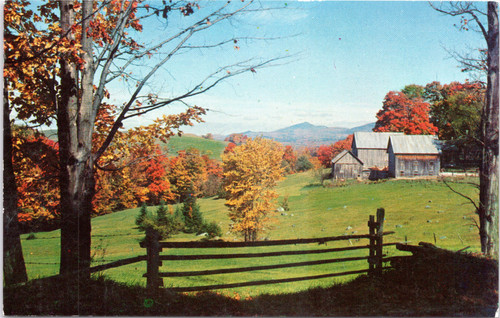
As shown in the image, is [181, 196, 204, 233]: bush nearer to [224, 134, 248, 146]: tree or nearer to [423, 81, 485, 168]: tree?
[224, 134, 248, 146]: tree

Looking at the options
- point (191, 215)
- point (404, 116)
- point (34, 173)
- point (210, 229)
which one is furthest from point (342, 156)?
point (34, 173)

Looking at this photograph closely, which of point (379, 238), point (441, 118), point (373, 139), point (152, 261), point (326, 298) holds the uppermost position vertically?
point (441, 118)

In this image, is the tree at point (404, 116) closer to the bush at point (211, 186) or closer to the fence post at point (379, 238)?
the fence post at point (379, 238)

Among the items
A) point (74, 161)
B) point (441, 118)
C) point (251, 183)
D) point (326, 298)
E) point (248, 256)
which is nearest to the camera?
point (74, 161)

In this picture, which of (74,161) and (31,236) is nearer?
(74,161)

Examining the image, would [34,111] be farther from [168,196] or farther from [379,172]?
[379,172]

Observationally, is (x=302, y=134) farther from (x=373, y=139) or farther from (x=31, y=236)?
(x=31, y=236)

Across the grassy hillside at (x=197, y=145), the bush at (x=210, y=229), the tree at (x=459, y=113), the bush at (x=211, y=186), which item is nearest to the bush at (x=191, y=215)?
the bush at (x=210, y=229)
